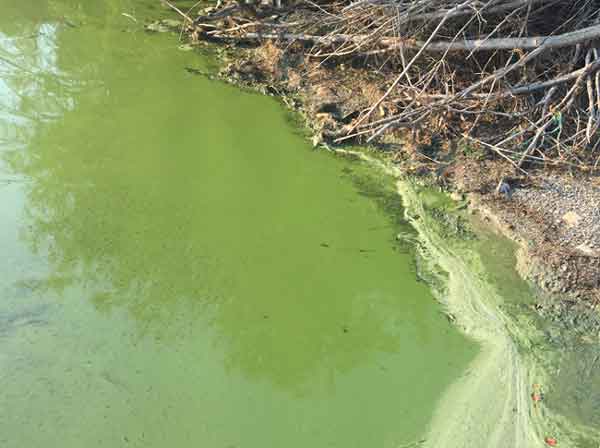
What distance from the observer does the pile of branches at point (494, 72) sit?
3.55 metres

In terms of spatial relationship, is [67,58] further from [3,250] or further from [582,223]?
[582,223]

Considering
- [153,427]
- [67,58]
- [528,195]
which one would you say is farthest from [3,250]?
[528,195]

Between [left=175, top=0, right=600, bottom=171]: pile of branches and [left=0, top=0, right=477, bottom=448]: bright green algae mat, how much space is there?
2.39 ft

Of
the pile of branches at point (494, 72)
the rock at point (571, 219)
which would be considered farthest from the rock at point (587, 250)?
the pile of branches at point (494, 72)

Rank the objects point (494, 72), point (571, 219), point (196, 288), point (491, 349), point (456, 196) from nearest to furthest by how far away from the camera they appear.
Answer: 1. point (491, 349)
2. point (196, 288)
3. point (571, 219)
4. point (456, 196)
5. point (494, 72)

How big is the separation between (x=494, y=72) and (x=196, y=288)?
2348mm

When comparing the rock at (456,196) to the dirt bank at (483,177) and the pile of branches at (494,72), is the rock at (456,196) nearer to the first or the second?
the dirt bank at (483,177)

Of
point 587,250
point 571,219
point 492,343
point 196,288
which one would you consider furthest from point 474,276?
point 196,288

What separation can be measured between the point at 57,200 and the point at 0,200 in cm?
31

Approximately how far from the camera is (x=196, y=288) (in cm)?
272

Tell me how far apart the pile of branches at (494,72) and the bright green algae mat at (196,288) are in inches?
28.6

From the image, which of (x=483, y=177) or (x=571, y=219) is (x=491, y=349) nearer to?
(x=571, y=219)

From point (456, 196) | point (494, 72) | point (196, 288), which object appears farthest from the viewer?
point (494, 72)

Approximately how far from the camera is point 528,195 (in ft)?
11.0
